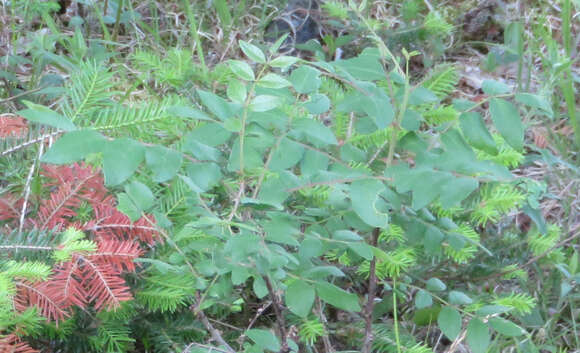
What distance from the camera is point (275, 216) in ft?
3.45

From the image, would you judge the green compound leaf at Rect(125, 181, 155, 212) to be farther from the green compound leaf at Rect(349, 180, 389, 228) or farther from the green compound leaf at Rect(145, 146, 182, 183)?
the green compound leaf at Rect(349, 180, 389, 228)

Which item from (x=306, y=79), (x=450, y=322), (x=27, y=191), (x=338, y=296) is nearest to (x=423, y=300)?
(x=450, y=322)

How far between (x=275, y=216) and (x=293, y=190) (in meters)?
0.05

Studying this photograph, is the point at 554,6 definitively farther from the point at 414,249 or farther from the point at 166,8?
the point at 414,249

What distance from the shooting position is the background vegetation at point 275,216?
0.99m

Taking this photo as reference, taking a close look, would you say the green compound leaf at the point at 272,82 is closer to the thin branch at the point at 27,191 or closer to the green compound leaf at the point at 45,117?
the green compound leaf at the point at 45,117

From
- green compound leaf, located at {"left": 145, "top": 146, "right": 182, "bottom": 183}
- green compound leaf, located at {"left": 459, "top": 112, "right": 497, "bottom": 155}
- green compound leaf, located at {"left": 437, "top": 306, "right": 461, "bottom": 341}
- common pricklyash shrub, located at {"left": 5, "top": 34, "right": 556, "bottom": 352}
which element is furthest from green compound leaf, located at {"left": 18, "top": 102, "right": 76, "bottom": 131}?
green compound leaf, located at {"left": 437, "top": 306, "right": 461, "bottom": 341}

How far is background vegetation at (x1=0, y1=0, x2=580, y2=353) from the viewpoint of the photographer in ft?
3.25

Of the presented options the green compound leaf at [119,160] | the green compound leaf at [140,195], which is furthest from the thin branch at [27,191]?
the green compound leaf at [119,160]

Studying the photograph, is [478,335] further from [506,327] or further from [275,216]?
[275,216]

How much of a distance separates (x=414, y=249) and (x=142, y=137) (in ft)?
1.97

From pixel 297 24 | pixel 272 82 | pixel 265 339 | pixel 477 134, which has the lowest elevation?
pixel 297 24

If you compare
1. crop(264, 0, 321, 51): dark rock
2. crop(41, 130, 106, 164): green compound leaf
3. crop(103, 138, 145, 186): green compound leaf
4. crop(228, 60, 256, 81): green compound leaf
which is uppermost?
crop(228, 60, 256, 81): green compound leaf

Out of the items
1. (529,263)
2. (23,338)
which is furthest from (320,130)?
(529,263)
